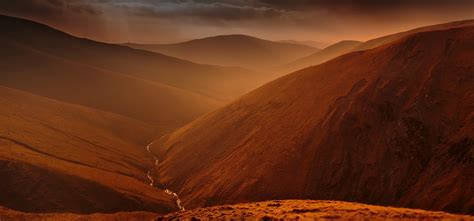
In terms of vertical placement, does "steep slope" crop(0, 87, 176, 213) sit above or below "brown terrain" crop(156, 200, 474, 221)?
below

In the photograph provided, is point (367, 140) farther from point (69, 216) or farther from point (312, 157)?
point (69, 216)

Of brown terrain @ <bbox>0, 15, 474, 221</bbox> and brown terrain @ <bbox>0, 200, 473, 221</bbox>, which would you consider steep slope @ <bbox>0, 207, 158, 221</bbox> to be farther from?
brown terrain @ <bbox>0, 200, 473, 221</bbox>

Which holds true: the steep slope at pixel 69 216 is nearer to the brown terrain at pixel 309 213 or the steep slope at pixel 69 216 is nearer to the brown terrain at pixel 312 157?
the brown terrain at pixel 312 157

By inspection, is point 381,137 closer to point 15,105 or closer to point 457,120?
point 457,120

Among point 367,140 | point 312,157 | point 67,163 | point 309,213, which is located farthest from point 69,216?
point 367,140

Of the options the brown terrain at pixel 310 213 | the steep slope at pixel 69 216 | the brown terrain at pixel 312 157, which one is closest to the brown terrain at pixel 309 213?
the brown terrain at pixel 310 213

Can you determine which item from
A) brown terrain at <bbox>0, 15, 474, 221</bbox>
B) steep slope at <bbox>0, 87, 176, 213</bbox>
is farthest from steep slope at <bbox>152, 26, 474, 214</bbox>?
steep slope at <bbox>0, 87, 176, 213</bbox>
